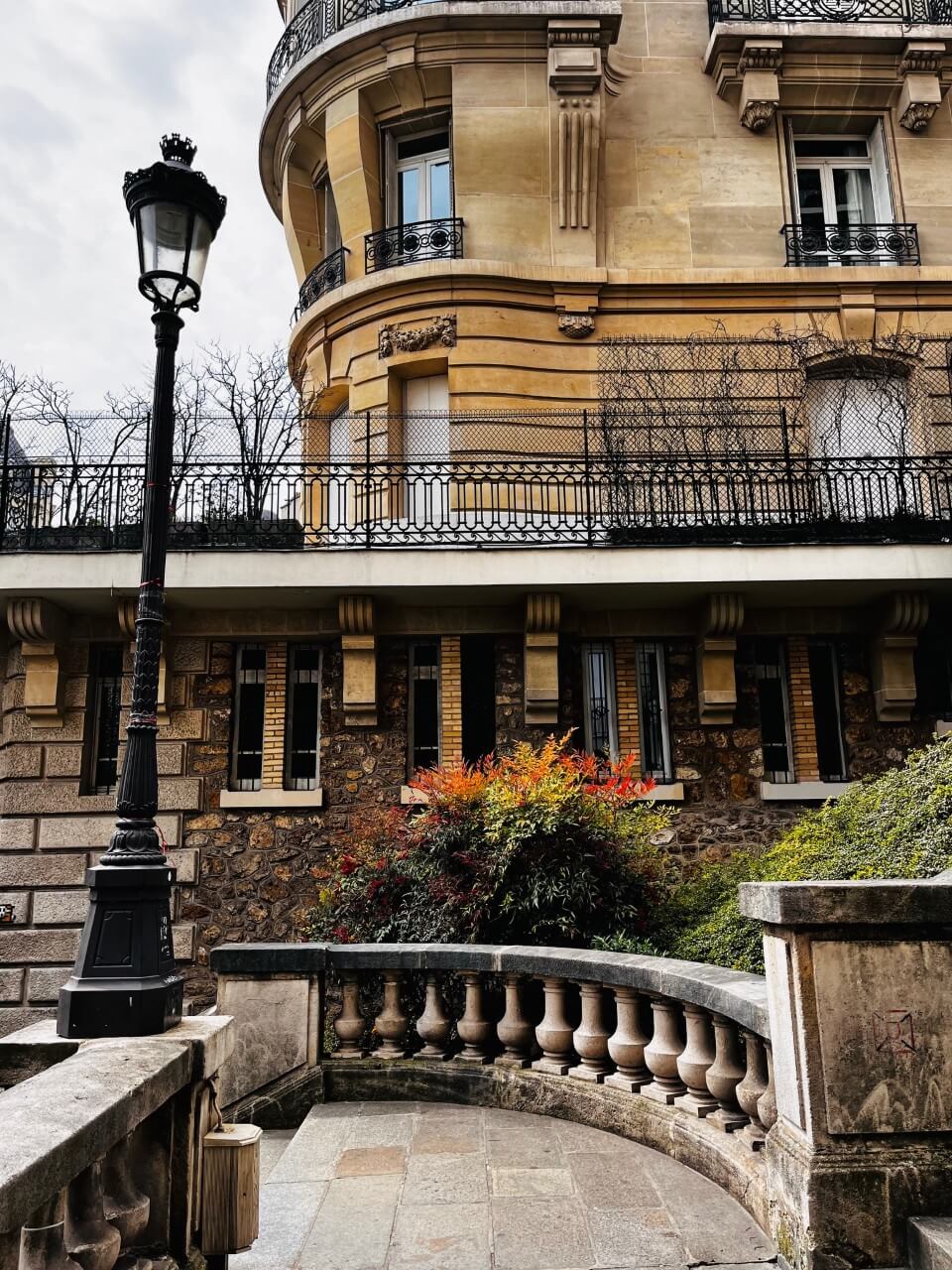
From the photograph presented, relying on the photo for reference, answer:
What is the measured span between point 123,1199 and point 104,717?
9.49 meters

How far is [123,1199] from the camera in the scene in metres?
2.85

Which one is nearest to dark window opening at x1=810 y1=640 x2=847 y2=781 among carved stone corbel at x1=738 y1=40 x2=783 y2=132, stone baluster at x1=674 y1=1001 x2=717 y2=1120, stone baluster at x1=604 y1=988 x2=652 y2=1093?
stone baluster at x1=604 y1=988 x2=652 y2=1093

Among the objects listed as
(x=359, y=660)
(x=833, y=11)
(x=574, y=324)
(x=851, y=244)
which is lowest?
(x=359, y=660)

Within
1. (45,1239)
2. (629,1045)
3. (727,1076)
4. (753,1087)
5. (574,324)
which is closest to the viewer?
(45,1239)

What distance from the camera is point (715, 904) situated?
753 cm

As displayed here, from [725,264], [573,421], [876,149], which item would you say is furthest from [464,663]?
[876,149]

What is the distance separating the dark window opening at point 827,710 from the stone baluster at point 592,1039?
6905 millimetres

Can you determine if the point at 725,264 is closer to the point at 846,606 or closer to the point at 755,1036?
the point at 846,606

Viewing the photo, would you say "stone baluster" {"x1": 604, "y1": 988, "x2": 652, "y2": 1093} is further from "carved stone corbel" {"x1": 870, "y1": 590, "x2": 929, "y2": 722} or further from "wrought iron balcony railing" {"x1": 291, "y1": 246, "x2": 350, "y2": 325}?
"wrought iron balcony railing" {"x1": 291, "y1": 246, "x2": 350, "y2": 325}

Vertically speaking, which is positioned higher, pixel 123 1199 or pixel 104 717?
pixel 104 717

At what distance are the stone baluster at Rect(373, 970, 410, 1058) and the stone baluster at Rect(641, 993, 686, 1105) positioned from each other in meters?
1.75

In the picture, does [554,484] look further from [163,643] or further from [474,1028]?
[474,1028]

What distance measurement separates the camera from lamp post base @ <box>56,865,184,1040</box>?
11.6 ft

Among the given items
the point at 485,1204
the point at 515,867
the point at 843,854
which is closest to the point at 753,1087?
the point at 485,1204
